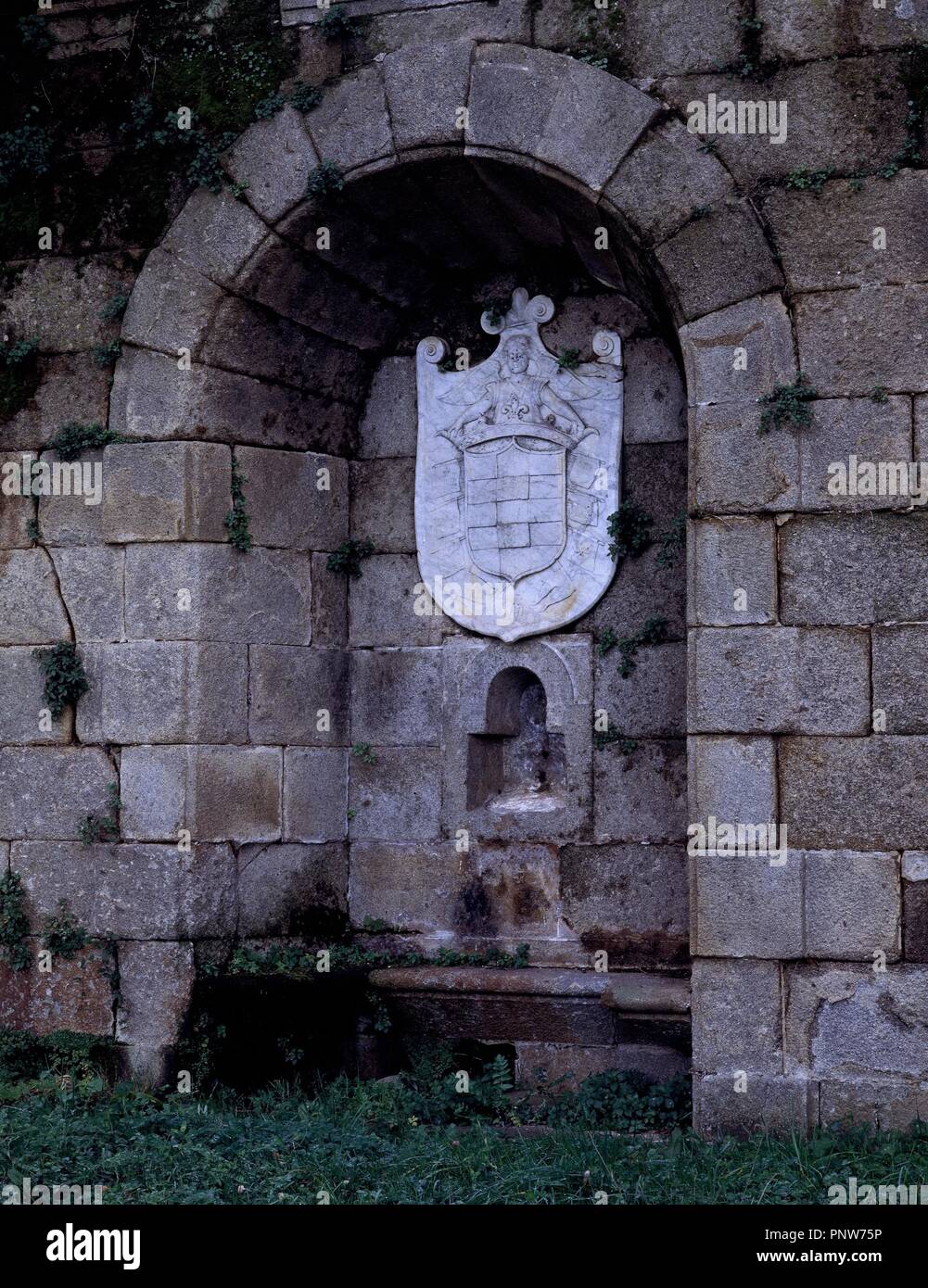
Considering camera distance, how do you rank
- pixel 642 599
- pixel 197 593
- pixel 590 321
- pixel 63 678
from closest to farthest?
pixel 197 593 → pixel 63 678 → pixel 642 599 → pixel 590 321

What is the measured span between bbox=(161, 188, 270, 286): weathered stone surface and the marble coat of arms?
3.56 feet

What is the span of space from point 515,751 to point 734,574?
1728mm

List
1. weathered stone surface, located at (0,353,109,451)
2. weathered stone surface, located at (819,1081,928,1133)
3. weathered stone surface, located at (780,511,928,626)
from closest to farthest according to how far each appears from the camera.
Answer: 1. weathered stone surface, located at (819,1081,928,1133)
2. weathered stone surface, located at (780,511,928,626)
3. weathered stone surface, located at (0,353,109,451)

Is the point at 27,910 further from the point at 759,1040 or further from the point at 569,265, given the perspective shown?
the point at 569,265

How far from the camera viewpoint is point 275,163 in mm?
6801

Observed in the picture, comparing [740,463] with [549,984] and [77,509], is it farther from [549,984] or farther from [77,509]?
[77,509]

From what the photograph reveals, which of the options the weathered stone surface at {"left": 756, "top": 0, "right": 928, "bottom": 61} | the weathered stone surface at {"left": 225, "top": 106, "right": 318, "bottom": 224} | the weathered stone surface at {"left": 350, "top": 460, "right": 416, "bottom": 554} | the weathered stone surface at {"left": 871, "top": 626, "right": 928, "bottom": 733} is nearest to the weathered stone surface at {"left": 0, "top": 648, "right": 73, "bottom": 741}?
the weathered stone surface at {"left": 350, "top": 460, "right": 416, "bottom": 554}

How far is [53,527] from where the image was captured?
7.11 metres

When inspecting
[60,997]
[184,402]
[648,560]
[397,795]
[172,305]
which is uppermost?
[172,305]

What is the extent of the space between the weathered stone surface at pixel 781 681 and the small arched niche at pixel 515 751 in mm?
1264

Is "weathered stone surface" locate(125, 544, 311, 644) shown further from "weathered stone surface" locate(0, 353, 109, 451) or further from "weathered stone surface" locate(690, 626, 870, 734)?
"weathered stone surface" locate(690, 626, 870, 734)

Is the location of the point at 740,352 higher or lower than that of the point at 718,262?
lower

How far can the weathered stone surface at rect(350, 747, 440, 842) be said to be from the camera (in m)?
7.41

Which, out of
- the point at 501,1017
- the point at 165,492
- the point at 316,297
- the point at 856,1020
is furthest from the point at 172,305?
the point at 856,1020
